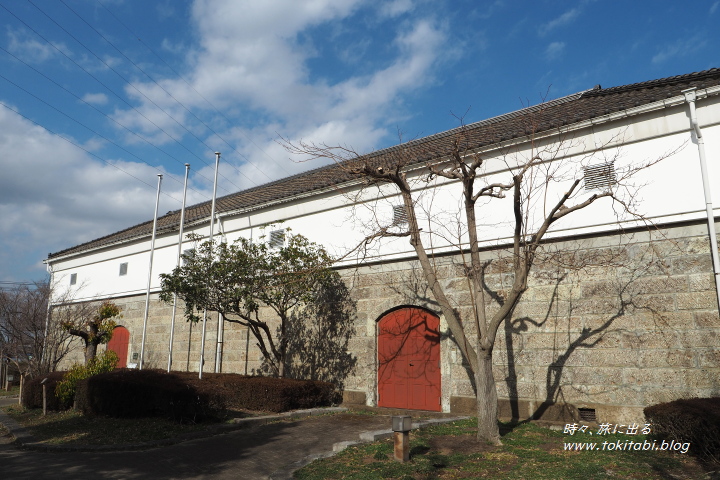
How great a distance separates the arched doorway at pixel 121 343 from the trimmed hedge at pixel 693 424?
20.0m

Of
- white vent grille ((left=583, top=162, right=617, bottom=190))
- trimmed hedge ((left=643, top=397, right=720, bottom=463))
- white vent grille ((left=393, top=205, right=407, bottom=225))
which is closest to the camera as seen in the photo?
trimmed hedge ((left=643, top=397, right=720, bottom=463))

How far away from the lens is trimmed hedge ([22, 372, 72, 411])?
13508 mm

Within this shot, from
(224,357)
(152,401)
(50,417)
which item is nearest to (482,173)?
(152,401)

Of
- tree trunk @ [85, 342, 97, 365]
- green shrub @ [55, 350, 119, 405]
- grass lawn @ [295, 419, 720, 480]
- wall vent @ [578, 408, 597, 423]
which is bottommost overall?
grass lawn @ [295, 419, 720, 480]

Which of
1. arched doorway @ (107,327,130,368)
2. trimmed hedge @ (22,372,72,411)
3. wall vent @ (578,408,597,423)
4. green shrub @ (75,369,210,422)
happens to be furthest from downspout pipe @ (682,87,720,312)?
arched doorway @ (107,327,130,368)

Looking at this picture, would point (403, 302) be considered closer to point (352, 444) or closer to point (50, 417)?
point (352, 444)

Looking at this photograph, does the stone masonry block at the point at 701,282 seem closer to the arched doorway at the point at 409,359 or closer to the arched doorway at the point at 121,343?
the arched doorway at the point at 409,359

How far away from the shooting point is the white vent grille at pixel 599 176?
10.6m

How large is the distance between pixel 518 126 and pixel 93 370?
41.2ft

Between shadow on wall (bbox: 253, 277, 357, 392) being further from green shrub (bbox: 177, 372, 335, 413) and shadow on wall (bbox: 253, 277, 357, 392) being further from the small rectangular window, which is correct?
the small rectangular window

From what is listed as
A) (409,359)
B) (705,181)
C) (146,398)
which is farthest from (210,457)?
(705,181)

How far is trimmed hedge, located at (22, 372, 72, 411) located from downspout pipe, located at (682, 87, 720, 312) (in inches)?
582

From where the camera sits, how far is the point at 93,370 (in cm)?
1364

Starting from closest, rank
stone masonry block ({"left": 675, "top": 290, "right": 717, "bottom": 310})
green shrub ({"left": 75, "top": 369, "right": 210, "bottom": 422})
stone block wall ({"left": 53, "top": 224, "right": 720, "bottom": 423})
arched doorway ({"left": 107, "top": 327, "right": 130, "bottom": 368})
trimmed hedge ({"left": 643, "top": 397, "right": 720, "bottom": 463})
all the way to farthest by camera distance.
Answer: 1. trimmed hedge ({"left": 643, "top": 397, "right": 720, "bottom": 463})
2. stone masonry block ({"left": 675, "top": 290, "right": 717, "bottom": 310})
3. stone block wall ({"left": 53, "top": 224, "right": 720, "bottom": 423})
4. green shrub ({"left": 75, "top": 369, "right": 210, "bottom": 422})
5. arched doorway ({"left": 107, "top": 327, "right": 130, "bottom": 368})
